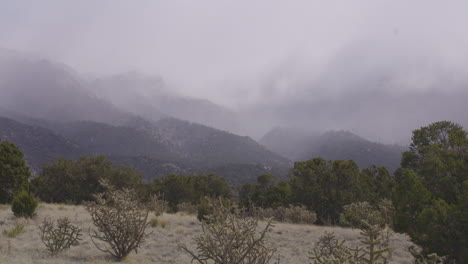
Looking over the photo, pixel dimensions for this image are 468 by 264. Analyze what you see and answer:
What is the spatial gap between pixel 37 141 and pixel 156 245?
176788 millimetres

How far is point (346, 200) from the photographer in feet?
98.2

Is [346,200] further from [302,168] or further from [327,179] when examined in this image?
[302,168]

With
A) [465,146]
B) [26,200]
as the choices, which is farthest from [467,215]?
[26,200]

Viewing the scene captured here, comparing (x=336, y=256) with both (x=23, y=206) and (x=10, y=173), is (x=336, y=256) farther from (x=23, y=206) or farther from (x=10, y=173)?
(x=10, y=173)

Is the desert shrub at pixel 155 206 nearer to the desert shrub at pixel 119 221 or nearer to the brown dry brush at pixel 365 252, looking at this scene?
the desert shrub at pixel 119 221

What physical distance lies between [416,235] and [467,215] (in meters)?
1.36

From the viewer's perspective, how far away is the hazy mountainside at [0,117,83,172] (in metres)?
144

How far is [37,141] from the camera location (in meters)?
156

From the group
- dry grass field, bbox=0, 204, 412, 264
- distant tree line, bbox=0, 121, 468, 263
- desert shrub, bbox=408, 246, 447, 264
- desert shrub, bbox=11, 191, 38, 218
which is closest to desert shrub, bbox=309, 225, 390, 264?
desert shrub, bbox=408, 246, 447, 264

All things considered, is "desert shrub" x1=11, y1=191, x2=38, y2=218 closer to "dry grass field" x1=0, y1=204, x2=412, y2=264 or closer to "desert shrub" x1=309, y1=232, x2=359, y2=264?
"dry grass field" x1=0, y1=204, x2=412, y2=264

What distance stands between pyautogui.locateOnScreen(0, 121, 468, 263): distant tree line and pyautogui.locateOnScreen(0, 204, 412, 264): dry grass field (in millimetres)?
2273

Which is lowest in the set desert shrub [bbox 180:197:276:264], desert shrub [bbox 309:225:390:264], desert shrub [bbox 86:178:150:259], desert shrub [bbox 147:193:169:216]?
desert shrub [bbox 147:193:169:216]

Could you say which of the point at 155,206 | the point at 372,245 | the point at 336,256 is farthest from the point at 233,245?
the point at 155,206

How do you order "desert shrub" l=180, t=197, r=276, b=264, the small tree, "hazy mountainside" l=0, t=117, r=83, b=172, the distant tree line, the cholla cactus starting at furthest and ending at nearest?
"hazy mountainside" l=0, t=117, r=83, b=172 < the small tree < the distant tree line < "desert shrub" l=180, t=197, r=276, b=264 < the cholla cactus
